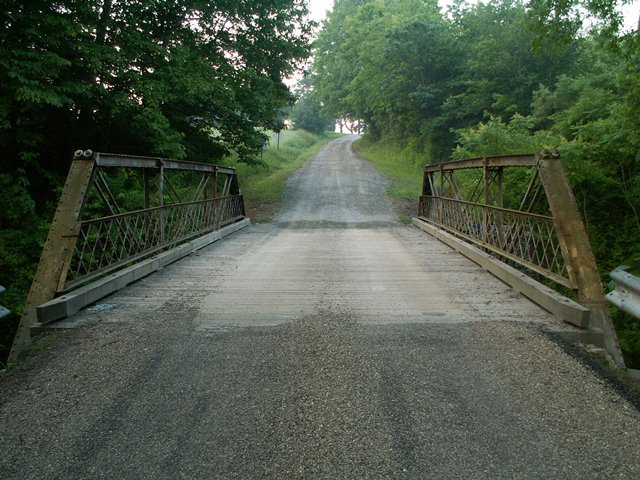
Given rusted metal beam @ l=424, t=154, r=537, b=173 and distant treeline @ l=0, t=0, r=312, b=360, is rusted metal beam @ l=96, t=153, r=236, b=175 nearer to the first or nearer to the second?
distant treeline @ l=0, t=0, r=312, b=360

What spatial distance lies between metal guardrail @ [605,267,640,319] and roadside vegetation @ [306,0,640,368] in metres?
2.53

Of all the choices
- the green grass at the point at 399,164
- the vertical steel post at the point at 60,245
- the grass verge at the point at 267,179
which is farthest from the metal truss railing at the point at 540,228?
the green grass at the point at 399,164

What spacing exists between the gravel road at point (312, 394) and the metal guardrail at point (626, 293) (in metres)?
0.61

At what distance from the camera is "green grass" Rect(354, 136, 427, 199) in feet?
70.0

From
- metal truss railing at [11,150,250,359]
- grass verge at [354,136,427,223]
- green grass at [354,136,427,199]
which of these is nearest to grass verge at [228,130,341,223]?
grass verge at [354,136,427,223]

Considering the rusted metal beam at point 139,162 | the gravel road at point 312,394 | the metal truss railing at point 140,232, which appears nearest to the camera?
the gravel road at point 312,394

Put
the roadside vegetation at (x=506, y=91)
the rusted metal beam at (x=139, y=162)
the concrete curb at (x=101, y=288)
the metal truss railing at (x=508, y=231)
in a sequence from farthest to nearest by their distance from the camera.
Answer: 1. the roadside vegetation at (x=506, y=91)
2. the rusted metal beam at (x=139, y=162)
3. the metal truss railing at (x=508, y=231)
4. the concrete curb at (x=101, y=288)

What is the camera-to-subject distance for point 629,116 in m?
8.05

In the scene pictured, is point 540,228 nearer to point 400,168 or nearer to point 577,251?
point 577,251

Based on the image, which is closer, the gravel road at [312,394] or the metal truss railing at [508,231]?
the gravel road at [312,394]

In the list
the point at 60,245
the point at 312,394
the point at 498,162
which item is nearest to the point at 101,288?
the point at 60,245

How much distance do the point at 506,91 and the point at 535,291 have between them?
67.4ft

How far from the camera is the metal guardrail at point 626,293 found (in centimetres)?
319

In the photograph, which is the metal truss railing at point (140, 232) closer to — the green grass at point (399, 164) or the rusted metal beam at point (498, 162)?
the rusted metal beam at point (498, 162)
